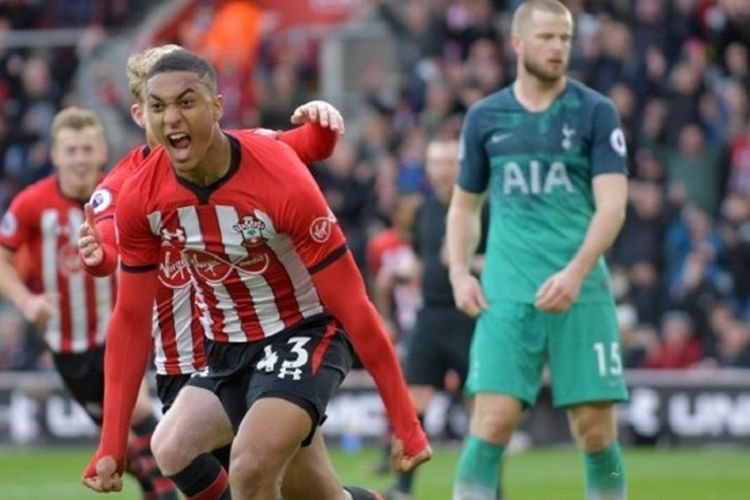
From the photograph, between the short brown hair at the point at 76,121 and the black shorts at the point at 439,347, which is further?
the black shorts at the point at 439,347

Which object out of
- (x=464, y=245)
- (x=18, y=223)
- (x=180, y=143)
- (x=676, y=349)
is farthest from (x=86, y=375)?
(x=676, y=349)

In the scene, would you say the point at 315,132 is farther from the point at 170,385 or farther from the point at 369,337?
the point at 170,385

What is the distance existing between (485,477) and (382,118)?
1244 cm

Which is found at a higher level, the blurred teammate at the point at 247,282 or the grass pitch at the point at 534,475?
the blurred teammate at the point at 247,282

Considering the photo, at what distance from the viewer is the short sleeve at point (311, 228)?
7.02m

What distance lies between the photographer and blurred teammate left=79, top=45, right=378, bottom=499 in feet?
24.3

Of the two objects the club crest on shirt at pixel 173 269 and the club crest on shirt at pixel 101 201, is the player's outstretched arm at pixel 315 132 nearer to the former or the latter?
the club crest on shirt at pixel 173 269

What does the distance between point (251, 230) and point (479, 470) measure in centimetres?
195

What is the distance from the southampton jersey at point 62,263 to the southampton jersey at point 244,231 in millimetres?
3341

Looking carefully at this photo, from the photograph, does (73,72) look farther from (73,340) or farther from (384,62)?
(73,340)

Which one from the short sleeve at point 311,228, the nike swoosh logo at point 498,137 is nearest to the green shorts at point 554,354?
the nike swoosh logo at point 498,137

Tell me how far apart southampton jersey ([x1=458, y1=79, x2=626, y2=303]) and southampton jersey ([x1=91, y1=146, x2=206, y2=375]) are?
1.61m

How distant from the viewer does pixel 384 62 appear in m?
23.1

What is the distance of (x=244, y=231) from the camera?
23.5ft
